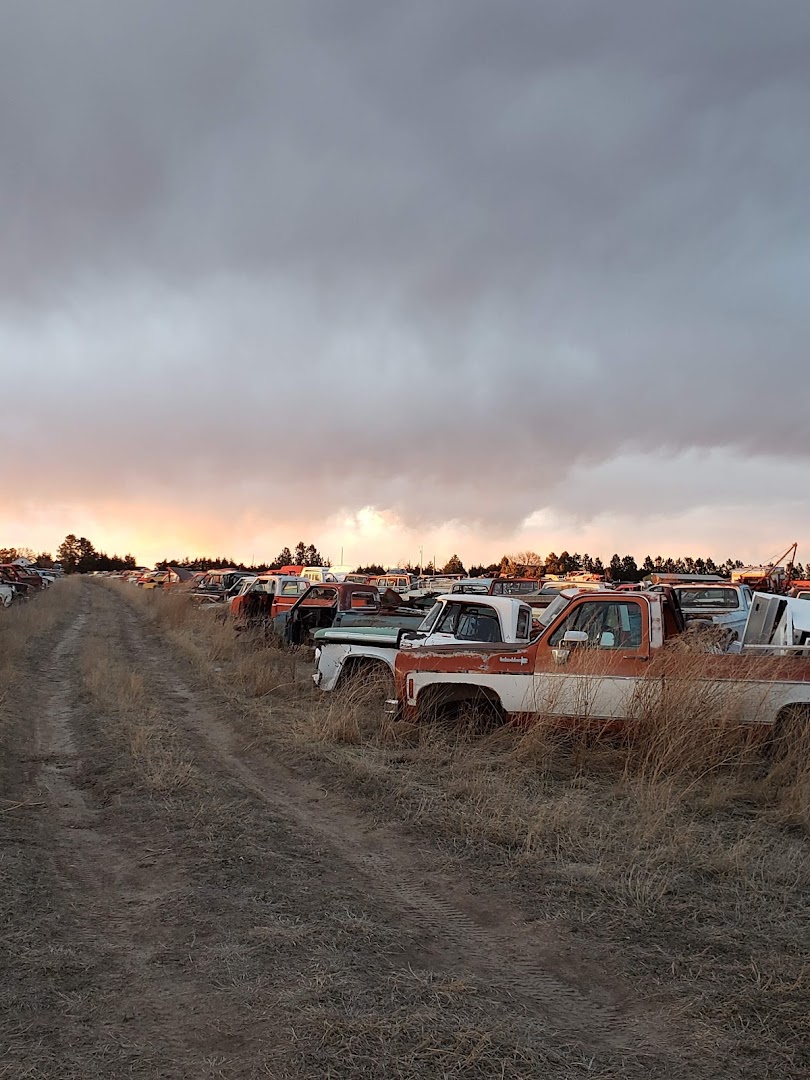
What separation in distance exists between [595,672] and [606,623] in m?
0.79

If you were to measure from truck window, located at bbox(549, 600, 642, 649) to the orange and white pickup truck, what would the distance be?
0.01 metres

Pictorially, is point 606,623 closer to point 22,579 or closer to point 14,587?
point 14,587

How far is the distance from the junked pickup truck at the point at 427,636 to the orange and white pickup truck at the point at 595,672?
1350 mm

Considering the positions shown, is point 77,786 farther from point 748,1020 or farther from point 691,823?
point 748,1020

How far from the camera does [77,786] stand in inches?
296

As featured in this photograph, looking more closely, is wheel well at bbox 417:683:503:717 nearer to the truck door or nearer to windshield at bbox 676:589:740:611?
the truck door

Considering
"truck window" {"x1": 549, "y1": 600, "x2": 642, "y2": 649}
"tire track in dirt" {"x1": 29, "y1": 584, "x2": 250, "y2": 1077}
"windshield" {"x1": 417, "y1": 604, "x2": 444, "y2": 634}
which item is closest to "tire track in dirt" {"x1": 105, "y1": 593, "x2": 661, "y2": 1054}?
"tire track in dirt" {"x1": 29, "y1": 584, "x2": 250, "y2": 1077}

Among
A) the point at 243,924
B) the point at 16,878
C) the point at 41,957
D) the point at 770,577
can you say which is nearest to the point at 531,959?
the point at 243,924

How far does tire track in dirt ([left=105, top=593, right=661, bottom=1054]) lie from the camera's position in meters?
3.57

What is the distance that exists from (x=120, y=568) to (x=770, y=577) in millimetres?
133686

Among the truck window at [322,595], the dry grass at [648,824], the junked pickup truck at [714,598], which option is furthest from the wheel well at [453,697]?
the truck window at [322,595]

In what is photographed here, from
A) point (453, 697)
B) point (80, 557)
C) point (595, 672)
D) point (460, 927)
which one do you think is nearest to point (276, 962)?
point (460, 927)

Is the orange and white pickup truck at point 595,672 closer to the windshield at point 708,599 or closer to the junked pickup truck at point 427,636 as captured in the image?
the junked pickup truck at point 427,636

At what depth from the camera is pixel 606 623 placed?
9.00m
